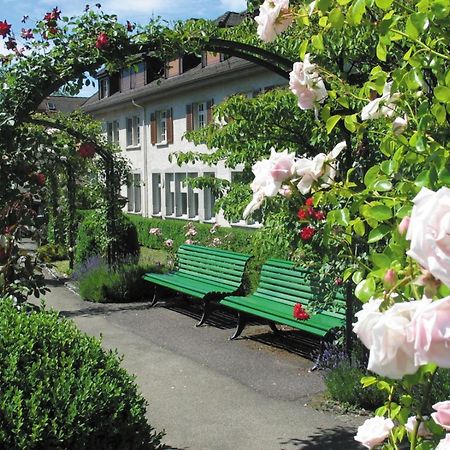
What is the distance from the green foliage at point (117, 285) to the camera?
1157 centimetres

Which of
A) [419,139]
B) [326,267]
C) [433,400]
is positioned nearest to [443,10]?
[419,139]

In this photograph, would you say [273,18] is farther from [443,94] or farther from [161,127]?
[161,127]

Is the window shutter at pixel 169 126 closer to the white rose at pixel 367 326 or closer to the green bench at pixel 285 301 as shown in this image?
the green bench at pixel 285 301

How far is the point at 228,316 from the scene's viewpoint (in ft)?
31.8

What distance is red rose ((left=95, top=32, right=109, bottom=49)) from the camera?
5.82 metres

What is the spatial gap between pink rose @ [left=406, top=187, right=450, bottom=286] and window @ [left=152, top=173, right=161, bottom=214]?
28.8m

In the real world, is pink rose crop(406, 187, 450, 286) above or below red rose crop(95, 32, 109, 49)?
below

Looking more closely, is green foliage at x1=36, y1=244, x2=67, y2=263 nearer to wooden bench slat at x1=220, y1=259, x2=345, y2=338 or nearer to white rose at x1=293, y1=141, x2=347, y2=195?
wooden bench slat at x1=220, y1=259, x2=345, y2=338

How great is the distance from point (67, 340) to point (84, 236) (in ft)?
36.9

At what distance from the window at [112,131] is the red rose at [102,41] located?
28175mm

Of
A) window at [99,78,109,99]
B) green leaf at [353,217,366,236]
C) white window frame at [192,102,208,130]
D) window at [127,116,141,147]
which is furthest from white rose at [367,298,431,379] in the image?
window at [99,78,109,99]

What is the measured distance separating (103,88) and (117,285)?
27.0 meters

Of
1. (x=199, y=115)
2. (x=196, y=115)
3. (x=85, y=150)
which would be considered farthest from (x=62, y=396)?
(x=196, y=115)

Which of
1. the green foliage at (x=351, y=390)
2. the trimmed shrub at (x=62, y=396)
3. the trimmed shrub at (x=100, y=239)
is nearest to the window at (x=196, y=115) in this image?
the trimmed shrub at (x=100, y=239)
